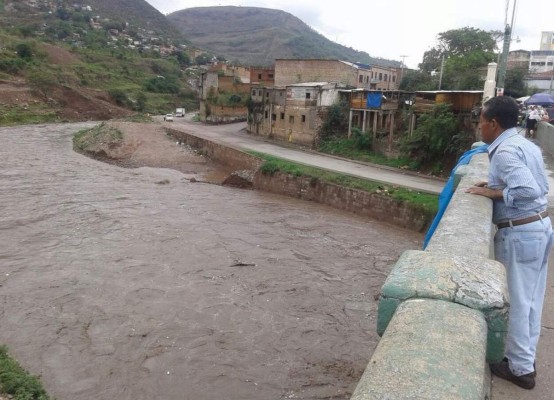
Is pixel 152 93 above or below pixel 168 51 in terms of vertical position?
below

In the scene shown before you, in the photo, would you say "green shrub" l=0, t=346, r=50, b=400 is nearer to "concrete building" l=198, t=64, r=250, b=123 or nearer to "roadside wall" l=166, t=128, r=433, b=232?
"roadside wall" l=166, t=128, r=433, b=232

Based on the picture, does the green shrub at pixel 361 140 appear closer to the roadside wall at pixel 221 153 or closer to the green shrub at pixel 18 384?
the roadside wall at pixel 221 153

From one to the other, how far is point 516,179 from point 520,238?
14.6 inches

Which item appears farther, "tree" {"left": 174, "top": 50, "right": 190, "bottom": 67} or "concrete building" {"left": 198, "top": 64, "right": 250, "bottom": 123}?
"tree" {"left": 174, "top": 50, "right": 190, "bottom": 67}

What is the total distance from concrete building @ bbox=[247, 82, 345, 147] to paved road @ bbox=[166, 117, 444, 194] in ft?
3.51

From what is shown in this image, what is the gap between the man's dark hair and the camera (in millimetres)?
3053

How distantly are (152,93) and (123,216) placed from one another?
52.8 metres

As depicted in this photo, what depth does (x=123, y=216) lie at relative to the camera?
58.2ft

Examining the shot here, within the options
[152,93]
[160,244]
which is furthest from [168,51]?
[160,244]

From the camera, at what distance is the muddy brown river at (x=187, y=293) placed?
26.2 feet

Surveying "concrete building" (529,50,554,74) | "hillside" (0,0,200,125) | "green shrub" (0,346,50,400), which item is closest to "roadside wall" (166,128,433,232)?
"green shrub" (0,346,50,400)

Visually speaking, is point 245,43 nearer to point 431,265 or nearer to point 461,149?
point 461,149

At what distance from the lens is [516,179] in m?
2.85

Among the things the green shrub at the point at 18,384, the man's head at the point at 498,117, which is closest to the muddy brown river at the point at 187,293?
the green shrub at the point at 18,384
